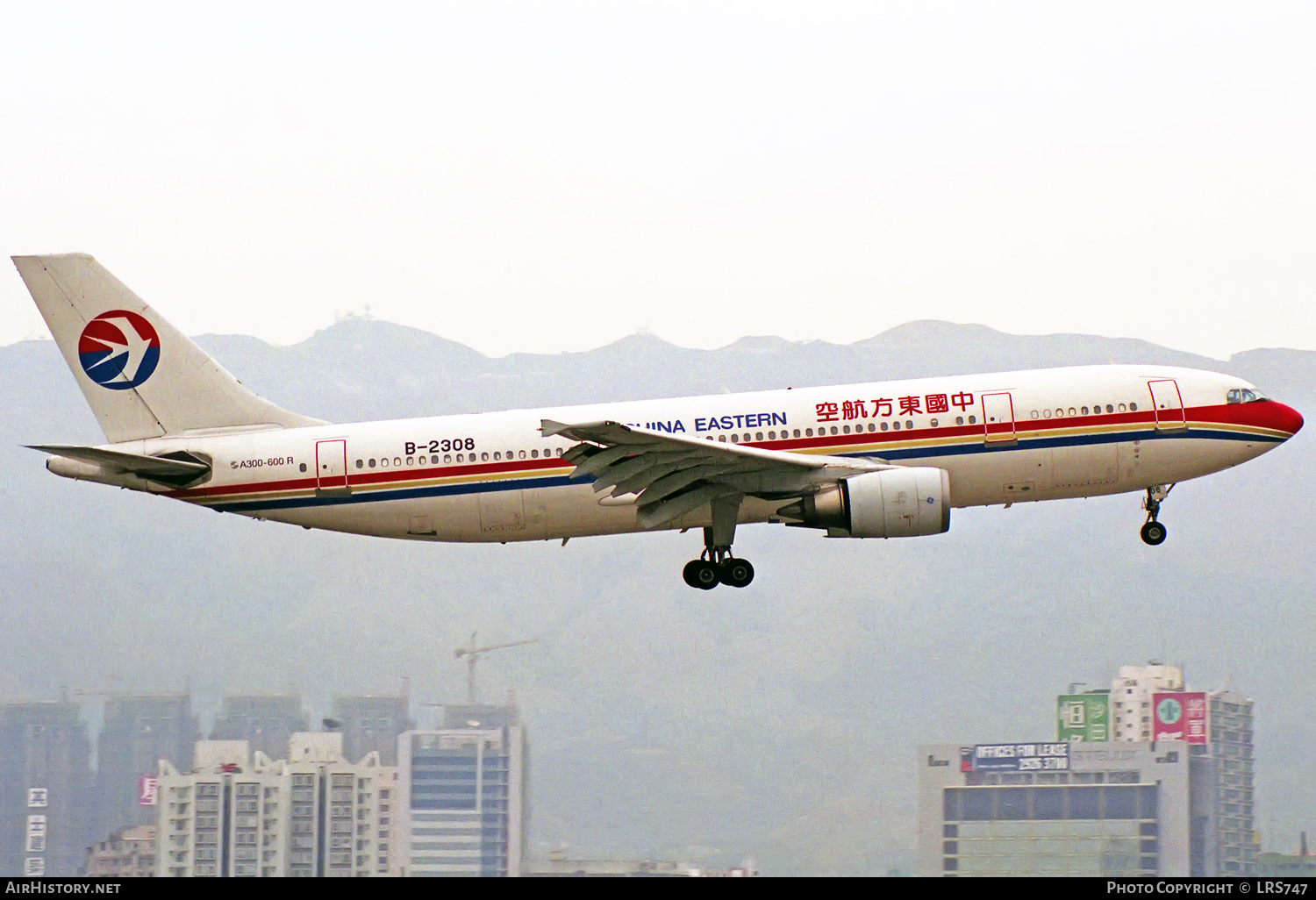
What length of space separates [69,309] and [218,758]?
101 meters

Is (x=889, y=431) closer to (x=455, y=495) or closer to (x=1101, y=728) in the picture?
(x=455, y=495)

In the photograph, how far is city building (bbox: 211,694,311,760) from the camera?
138625mm

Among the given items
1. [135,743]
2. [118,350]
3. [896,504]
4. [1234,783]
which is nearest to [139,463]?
[118,350]

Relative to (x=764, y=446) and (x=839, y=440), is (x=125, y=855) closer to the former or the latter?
(x=764, y=446)

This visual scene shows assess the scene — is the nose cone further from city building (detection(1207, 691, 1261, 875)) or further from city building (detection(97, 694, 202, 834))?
city building (detection(97, 694, 202, 834))

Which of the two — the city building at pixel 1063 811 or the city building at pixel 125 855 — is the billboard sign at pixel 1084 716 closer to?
the city building at pixel 1063 811

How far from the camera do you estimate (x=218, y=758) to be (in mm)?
135875

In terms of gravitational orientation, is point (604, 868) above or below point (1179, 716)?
below

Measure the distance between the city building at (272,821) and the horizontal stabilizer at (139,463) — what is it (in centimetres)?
7728

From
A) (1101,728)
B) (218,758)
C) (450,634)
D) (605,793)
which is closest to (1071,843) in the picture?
(1101,728)

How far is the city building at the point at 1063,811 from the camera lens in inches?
4690

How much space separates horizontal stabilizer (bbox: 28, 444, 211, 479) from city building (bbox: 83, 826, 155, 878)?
282 ft

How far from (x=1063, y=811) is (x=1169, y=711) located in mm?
30900

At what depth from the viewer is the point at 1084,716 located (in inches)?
5950
